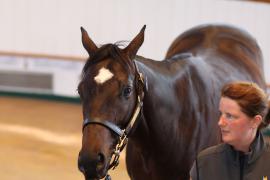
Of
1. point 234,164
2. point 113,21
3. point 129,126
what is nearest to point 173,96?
point 129,126

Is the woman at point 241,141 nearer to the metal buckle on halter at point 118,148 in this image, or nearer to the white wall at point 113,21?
the metal buckle on halter at point 118,148

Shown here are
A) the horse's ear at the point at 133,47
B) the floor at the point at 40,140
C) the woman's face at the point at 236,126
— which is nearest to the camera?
the woman's face at the point at 236,126

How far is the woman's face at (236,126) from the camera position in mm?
1664

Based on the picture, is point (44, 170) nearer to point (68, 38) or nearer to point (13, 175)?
point (13, 175)

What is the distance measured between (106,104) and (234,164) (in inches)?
24.7

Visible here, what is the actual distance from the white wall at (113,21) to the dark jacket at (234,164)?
11.3 feet

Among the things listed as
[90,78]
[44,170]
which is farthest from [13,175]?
[90,78]

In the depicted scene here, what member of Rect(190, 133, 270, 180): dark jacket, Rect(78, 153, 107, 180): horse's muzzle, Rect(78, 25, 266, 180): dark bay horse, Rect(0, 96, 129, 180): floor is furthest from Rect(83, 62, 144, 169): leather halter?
Rect(0, 96, 129, 180): floor

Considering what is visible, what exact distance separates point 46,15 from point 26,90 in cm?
101

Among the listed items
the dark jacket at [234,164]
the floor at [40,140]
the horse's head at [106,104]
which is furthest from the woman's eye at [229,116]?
the floor at [40,140]

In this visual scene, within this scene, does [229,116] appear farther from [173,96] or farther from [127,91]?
[173,96]

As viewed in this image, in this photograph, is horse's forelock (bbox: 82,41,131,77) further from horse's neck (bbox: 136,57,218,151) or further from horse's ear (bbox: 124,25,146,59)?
horse's neck (bbox: 136,57,218,151)

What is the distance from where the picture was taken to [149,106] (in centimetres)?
243

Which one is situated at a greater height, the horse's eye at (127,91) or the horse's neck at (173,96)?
the horse's eye at (127,91)
